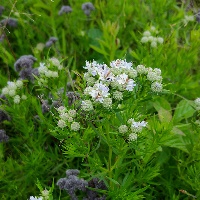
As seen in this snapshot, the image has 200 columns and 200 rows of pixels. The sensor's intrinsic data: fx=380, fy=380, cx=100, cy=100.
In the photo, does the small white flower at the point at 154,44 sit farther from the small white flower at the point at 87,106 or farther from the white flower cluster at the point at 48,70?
the small white flower at the point at 87,106

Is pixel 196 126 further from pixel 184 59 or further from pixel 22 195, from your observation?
pixel 22 195

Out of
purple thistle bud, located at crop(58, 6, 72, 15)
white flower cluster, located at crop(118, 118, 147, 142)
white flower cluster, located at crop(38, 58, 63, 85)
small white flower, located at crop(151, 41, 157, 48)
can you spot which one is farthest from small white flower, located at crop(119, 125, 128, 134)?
purple thistle bud, located at crop(58, 6, 72, 15)

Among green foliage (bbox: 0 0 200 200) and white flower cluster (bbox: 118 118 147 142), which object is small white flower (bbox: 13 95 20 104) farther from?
white flower cluster (bbox: 118 118 147 142)

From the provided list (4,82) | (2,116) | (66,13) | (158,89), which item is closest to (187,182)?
(158,89)

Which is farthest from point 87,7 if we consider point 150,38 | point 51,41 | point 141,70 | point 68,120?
point 68,120

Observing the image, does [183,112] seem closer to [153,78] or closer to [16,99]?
[153,78]

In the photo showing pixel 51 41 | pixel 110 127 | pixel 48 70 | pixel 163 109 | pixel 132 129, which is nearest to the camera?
pixel 132 129

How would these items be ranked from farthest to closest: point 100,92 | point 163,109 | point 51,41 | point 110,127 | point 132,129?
point 51,41 → point 163,109 → point 110,127 → point 132,129 → point 100,92
